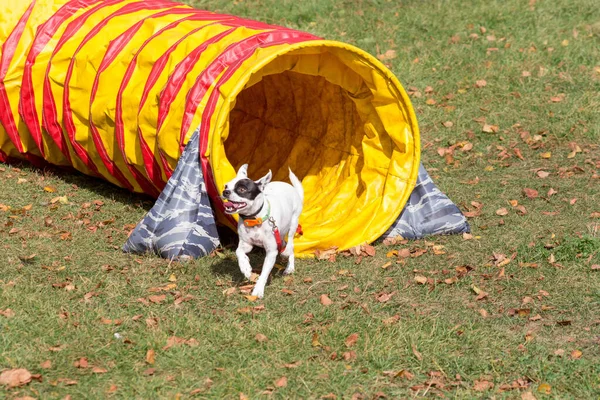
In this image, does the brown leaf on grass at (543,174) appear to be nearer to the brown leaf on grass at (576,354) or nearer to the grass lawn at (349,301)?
the grass lawn at (349,301)

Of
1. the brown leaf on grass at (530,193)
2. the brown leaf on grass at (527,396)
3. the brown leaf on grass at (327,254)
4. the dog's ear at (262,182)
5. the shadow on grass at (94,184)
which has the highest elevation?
the dog's ear at (262,182)

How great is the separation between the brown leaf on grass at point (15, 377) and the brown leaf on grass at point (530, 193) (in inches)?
232

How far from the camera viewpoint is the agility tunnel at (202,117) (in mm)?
7672

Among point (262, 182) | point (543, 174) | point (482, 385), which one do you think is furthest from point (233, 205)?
point (543, 174)

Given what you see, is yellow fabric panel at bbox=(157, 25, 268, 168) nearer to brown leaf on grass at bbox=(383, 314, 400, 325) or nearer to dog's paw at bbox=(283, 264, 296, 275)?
dog's paw at bbox=(283, 264, 296, 275)

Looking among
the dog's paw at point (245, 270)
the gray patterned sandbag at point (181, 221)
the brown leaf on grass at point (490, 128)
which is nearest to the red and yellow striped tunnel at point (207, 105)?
the gray patterned sandbag at point (181, 221)

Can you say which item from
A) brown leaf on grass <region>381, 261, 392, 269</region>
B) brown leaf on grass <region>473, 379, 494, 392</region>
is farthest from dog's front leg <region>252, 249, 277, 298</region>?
brown leaf on grass <region>473, 379, 494, 392</region>

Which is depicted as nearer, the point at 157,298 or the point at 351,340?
the point at 351,340

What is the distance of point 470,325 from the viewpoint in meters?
6.55

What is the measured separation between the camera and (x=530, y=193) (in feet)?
31.2

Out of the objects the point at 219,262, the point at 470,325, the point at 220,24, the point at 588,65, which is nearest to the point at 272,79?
the point at 220,24

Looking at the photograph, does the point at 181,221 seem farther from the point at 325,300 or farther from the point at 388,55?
the point at 388,55

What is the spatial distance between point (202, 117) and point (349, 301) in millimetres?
2057

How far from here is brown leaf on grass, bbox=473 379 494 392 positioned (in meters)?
5.69
